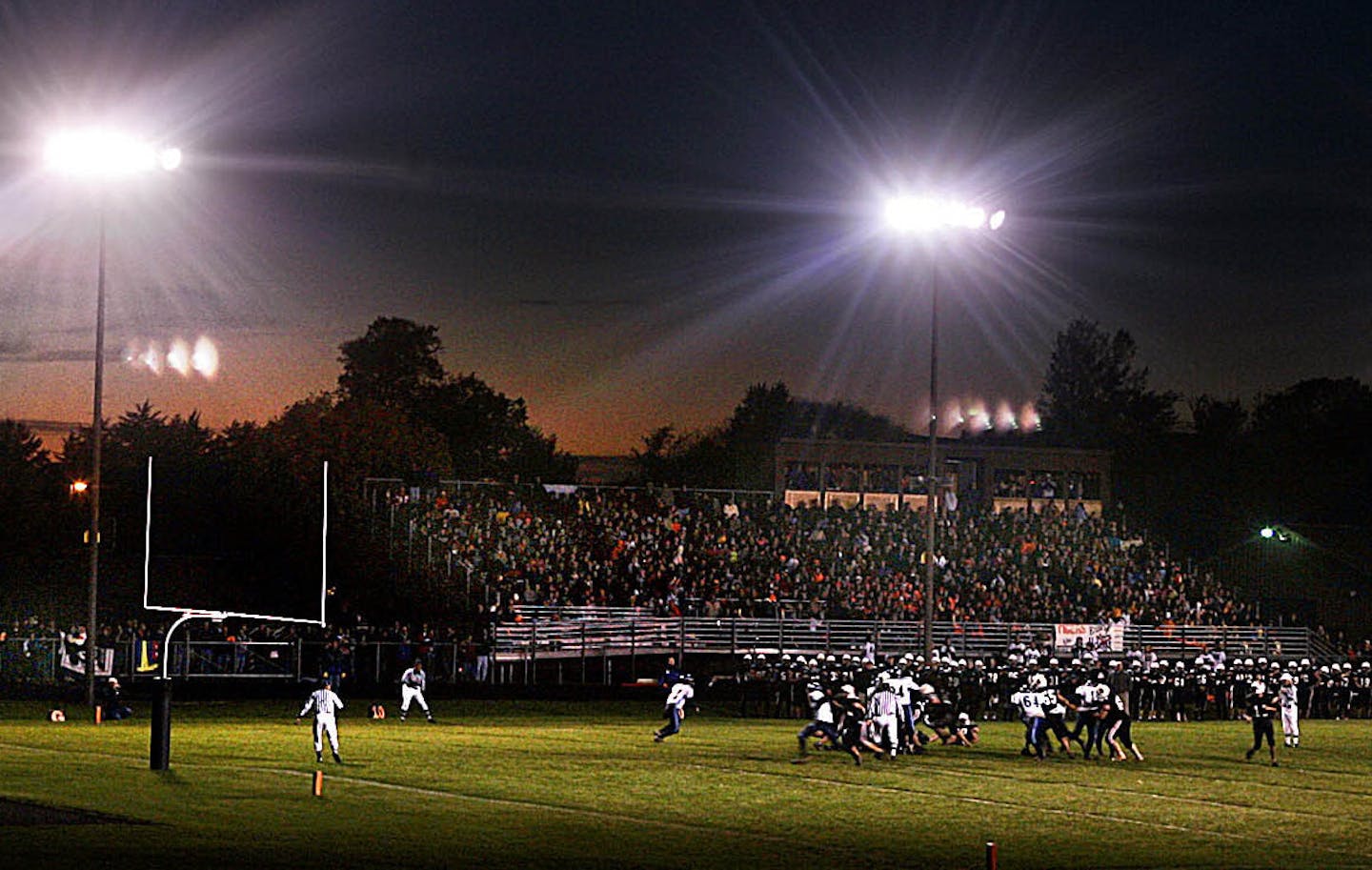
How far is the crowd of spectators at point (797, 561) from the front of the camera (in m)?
57.8

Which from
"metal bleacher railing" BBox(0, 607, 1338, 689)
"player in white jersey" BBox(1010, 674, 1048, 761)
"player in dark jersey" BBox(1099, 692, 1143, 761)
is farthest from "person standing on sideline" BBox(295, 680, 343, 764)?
"metal bleacher railing" BBox(0, 607, 1338, 689)

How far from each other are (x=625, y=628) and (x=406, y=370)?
73.9 m

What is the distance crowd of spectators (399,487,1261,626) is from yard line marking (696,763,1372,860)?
26131mm

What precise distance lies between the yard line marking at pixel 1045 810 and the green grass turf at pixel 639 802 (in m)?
0.08

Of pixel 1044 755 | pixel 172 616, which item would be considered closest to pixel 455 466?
pixel 172 616

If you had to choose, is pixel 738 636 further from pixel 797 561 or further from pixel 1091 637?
pixel 1091 637

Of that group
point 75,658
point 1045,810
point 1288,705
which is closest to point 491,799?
point 1045,810

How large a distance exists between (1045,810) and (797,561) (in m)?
36.6

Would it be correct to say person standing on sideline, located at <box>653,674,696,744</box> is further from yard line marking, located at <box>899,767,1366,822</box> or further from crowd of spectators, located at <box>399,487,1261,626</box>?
crowd of spectators, located at <box>399,487,1261,626</box>

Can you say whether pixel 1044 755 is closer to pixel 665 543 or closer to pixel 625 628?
pixel 625 628

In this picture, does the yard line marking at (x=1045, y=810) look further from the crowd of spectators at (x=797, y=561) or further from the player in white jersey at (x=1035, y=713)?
the crowd of spectators at (x=797, y=561)

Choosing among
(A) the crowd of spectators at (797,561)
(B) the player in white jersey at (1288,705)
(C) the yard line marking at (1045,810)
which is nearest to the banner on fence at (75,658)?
(A) the crowd of spectators at (797,561)

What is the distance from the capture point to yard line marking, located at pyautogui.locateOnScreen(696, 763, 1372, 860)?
21.9m

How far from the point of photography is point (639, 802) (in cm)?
2478
